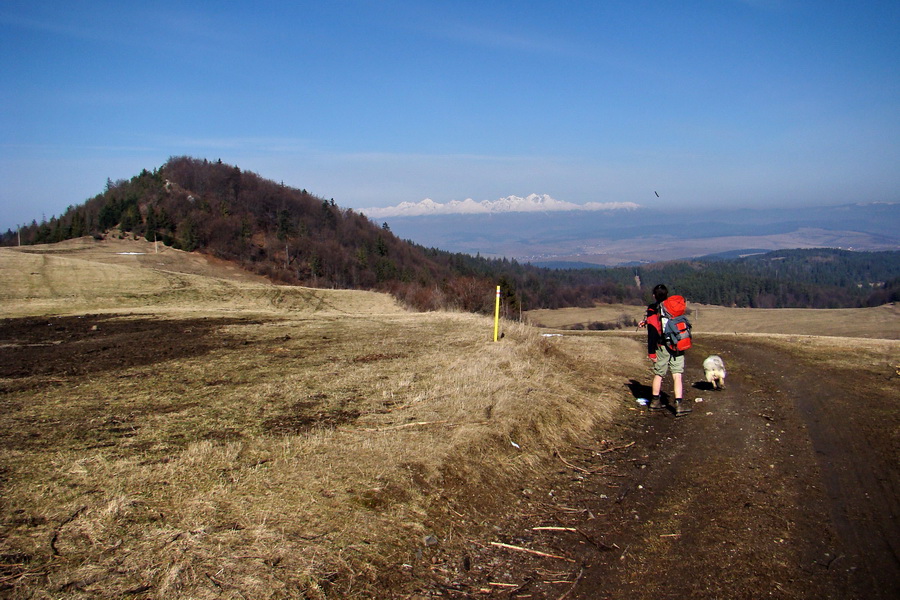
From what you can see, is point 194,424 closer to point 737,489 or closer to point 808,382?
point 737,489

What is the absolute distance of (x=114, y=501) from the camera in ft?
13.7

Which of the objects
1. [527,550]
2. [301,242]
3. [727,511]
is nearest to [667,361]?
[727,511]

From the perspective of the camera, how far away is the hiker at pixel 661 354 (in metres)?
8.08

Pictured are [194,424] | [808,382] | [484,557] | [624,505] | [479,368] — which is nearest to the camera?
[484,557]

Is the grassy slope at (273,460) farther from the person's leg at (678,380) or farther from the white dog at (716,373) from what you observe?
the white dog at (716,373)

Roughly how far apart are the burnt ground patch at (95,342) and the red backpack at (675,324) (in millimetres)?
8656

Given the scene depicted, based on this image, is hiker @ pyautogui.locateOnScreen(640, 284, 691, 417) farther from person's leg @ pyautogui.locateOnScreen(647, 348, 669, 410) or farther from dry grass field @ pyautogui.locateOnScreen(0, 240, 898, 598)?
dry grass field @ pyautogui.locateOnScreen(0, 240, 898, 598)

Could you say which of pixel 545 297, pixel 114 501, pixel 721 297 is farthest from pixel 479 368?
pixel 721 297

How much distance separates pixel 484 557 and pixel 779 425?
5362 millimetres

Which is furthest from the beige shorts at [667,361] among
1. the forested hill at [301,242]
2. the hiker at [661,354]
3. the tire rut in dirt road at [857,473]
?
the forested hill at [301,242]

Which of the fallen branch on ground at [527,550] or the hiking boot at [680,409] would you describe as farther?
the hiking boot at [680,409]

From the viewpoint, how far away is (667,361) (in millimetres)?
8312

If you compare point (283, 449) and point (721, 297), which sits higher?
point (283, 449)

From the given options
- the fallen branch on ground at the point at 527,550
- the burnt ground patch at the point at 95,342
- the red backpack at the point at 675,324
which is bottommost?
the fallen branch on ground at the point at 527,550
